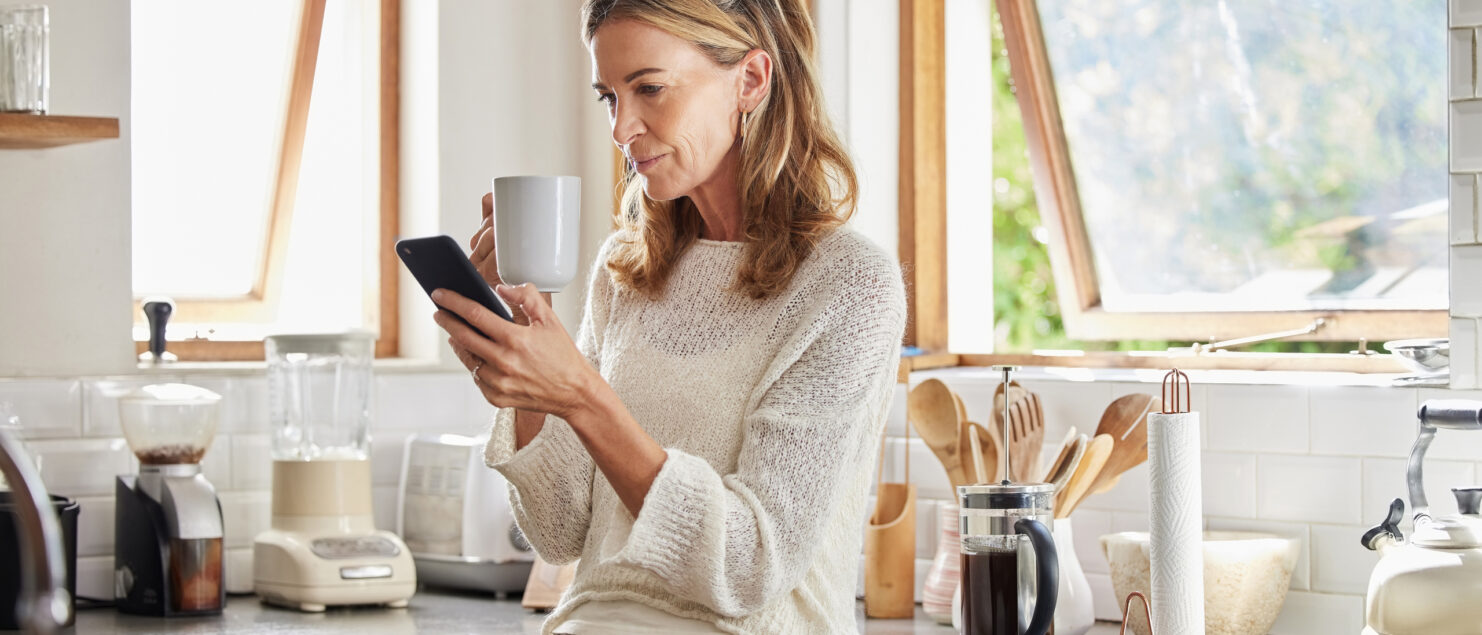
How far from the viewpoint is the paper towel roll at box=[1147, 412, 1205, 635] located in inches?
67.3

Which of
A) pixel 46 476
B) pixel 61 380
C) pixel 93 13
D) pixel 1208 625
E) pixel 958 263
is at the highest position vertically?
pixel 93 13

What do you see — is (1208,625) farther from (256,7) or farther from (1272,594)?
(256,7)

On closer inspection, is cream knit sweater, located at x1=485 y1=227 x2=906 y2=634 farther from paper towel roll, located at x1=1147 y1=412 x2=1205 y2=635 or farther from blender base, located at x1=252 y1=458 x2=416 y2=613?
blender base, located at x1=252 y1=458 x2=416 y2=613

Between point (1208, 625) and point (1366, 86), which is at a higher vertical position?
point (1366, 86)

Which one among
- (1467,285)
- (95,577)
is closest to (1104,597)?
(1467,285)

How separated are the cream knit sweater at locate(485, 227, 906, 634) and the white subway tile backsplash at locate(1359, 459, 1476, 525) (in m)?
0.87

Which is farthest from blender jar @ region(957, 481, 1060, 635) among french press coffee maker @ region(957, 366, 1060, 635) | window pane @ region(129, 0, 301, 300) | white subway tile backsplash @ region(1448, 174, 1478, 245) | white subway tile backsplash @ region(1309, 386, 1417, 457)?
window pane @ region(129, 0, 301, 300)

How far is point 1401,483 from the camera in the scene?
1.97 m

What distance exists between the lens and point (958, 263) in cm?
267

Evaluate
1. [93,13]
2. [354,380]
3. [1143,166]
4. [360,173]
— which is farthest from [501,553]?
[1143,166]

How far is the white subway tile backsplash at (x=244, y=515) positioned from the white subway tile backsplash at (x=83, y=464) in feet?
0.57

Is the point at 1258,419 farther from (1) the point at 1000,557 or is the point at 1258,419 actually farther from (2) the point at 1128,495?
(1) the point at 1000,557

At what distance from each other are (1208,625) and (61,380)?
1.79 m

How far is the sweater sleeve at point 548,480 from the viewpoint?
58.0 inches
